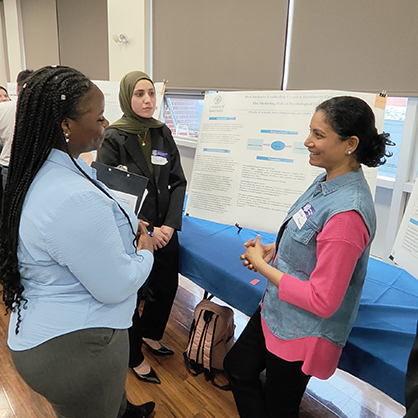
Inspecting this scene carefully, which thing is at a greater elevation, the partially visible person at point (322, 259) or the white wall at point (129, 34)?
the white wall at point (129, 34)

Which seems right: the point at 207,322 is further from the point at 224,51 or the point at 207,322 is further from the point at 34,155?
the point at 224,51

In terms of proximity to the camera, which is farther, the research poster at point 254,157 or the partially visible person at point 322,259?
the research poster at point 254,157

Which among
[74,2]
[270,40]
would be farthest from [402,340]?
[74,2]

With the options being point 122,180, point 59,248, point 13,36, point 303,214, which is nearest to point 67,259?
point 59,248

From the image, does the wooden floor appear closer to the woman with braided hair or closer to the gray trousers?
the gray trousers

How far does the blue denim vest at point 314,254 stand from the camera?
3.28 feet

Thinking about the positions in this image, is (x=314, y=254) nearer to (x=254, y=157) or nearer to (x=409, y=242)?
(x=409, y=242)

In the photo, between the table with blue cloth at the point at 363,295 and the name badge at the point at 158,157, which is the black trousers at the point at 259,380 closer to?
the table with blue cloth at the point at 363,295

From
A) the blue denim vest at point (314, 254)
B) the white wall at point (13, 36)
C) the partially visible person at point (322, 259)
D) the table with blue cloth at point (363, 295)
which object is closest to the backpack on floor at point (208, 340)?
the table with blue cloth at point (363, 295)

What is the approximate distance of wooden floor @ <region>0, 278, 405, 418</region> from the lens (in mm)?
1695

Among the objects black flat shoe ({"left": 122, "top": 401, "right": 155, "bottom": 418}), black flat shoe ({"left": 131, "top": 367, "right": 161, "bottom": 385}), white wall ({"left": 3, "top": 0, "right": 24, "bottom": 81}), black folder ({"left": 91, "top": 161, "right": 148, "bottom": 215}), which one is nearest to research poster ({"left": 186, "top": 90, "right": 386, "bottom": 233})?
black folder ({"left": 91, "top": 161, "right": 148, "bottom": 215})

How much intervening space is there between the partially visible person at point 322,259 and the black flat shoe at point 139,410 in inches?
24.9

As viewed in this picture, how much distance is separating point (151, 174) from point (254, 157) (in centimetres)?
67

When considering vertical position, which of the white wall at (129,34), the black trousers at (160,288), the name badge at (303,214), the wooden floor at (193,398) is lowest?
the wooden floor at (193,398)
